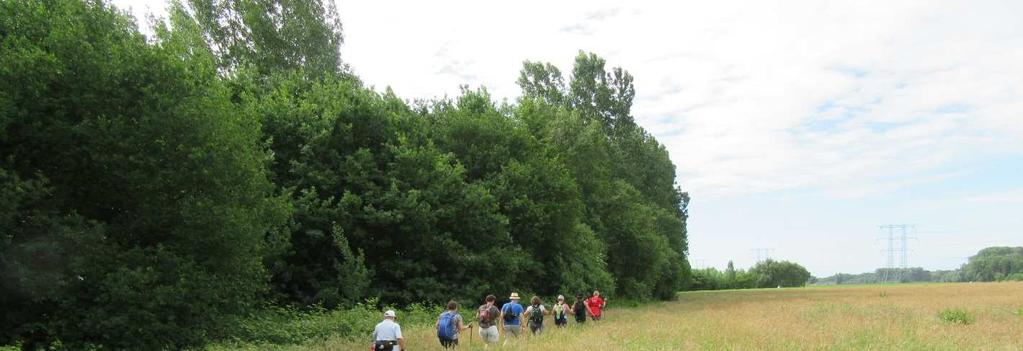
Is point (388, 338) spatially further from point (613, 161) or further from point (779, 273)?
point (779, 273)

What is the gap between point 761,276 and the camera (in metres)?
153

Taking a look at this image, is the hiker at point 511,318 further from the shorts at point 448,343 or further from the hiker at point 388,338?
the hiker at point 388,338

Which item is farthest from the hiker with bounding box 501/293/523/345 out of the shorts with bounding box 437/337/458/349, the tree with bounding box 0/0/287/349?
the tree with bounding box 0/0/287/349

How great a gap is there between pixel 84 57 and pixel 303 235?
12.8 metres

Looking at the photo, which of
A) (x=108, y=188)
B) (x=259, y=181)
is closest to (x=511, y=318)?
(x=259, y=181)

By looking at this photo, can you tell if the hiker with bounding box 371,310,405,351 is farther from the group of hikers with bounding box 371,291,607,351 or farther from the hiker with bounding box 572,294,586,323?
the hiker with bounding box 572,294,586,323

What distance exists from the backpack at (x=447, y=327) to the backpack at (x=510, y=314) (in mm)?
3155

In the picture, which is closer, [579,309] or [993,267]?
[579,309]

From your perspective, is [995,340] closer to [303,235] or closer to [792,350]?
[792,350]

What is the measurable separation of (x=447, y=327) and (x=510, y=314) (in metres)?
3.32

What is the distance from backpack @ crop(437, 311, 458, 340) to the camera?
16.4 meters

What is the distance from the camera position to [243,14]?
33.8m

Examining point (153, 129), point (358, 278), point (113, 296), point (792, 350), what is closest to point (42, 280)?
point (113, 296)

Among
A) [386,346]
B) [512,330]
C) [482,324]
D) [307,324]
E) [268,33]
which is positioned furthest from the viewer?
[268,33]
